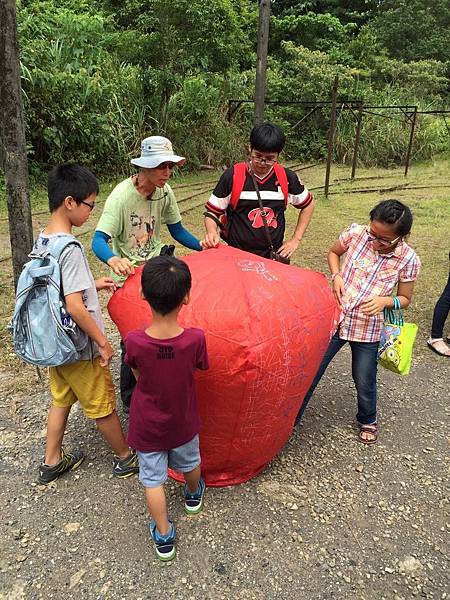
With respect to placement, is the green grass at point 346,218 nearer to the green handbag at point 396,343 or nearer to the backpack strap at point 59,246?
the green handbag at point 396,343

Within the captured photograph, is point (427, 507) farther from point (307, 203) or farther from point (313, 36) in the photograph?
point (313, 36)

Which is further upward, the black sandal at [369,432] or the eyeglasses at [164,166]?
the eyeglasses at [164,166]

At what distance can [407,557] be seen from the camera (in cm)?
224

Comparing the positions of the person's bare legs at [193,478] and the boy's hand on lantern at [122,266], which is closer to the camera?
the person's bare legs at [193,478]

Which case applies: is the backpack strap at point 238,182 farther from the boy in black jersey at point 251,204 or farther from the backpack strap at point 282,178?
the backpack strap at point 282,178

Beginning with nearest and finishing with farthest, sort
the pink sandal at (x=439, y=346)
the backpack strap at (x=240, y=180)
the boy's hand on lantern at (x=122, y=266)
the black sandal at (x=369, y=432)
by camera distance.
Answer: the boy's hand on lantern at (x=122, y=266)
the backpack strap at (x=240, y=180)
the black sandal at (x=369, y=432)
the pink sandal at (x=439, y=346)

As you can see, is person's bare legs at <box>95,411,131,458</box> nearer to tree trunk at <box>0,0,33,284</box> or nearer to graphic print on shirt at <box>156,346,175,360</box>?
graphic print on shirt at <box>156,346,175,360</box>

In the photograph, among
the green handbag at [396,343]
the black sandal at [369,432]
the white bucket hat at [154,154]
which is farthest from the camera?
the black sandal at [369,432]

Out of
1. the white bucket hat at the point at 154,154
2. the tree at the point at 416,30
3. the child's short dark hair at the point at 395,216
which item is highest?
the tree at the point at 416,30

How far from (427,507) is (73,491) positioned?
5.65 ft

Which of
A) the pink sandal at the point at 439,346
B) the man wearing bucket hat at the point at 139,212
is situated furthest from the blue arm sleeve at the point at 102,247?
the pink sandal at the point at 439,346

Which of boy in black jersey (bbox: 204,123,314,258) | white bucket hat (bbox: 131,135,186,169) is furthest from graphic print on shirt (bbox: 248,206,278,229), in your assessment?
white bucket hat (bbox: 131,135,186,169)

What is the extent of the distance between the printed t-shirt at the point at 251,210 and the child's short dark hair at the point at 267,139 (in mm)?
202

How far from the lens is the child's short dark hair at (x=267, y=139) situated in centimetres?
269
